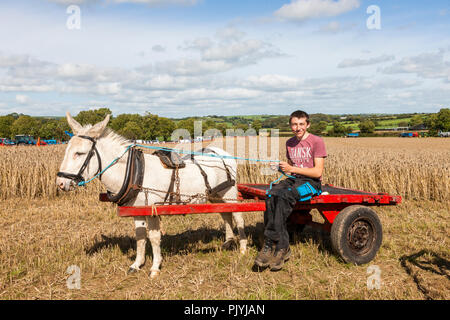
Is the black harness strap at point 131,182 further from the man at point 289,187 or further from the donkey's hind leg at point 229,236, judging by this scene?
the donkey's hind leg at point 229,236

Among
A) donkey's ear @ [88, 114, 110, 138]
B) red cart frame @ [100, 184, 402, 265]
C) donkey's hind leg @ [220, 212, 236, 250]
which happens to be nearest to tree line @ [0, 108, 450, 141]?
donkey's hind leg @ [220, 212, 236, 250]

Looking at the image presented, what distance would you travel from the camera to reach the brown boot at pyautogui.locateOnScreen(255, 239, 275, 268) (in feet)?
15.3

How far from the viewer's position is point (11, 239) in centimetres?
657

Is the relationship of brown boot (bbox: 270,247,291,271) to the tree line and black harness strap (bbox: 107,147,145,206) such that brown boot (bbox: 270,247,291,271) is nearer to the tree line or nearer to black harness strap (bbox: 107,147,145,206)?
black harness strap (bbox: 107,147,145,206)

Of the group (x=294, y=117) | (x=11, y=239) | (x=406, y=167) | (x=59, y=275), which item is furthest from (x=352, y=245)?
(x=406, y=167)

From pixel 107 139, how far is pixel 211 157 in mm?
1834

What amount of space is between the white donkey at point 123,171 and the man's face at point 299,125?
148cm

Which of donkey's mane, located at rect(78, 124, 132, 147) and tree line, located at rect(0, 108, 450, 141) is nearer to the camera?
donkey's mane, located at rect(78, 124, 132, 147)

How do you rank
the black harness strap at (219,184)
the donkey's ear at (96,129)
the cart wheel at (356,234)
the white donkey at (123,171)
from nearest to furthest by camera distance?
1. the white donkey at (123,171)
2. the donkey's ear at (96,129)
3. the cart wheel at (356,234)
4. the black harness strap at (219,184)

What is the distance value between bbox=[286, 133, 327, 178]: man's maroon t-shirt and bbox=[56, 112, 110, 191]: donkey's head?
2.91 metres

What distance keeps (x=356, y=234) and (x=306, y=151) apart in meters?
1.69

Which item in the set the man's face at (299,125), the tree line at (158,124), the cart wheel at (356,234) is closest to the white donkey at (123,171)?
the man's face at (299,125)

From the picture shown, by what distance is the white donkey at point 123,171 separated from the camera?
4.27m

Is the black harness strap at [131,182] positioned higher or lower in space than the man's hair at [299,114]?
lower
